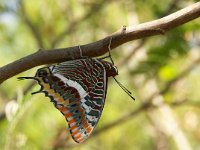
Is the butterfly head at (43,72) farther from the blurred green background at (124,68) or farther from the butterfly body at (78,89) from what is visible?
the blurred green background at (124,68)

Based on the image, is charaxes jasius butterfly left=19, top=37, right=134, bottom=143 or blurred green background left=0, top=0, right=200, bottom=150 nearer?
charaxes jasius butterfly left=19, top=37, right=134, bottom=143

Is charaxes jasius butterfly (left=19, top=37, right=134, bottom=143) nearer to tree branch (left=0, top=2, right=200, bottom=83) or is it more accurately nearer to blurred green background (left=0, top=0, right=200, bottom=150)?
tree branch (left=0, top=2, right=200, bottom=83)

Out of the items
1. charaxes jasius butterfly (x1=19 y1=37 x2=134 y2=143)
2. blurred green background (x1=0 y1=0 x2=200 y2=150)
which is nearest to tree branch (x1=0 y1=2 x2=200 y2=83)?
charaxes jasius butterfly (x1=19 y1=37 x2=134 y2=143)

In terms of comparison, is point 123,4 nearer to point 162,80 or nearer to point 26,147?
point 162,80

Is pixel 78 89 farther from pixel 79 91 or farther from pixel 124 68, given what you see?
pixel 124 68

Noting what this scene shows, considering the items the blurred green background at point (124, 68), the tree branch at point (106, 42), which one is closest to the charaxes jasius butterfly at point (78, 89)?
the tree branch at point (106, 42)

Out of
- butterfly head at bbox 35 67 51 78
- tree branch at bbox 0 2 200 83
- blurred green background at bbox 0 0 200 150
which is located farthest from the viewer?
blurred green background at bbox 0 0 200 150

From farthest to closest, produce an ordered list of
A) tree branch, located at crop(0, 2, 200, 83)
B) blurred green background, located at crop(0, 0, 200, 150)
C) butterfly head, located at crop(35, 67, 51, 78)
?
blurred green background, located at crop(0, 0, 200, 150)
butterfly head, located at crop(35, 67, 51, 78)
tree branch, located at crop(0, 2, 200, 83)
